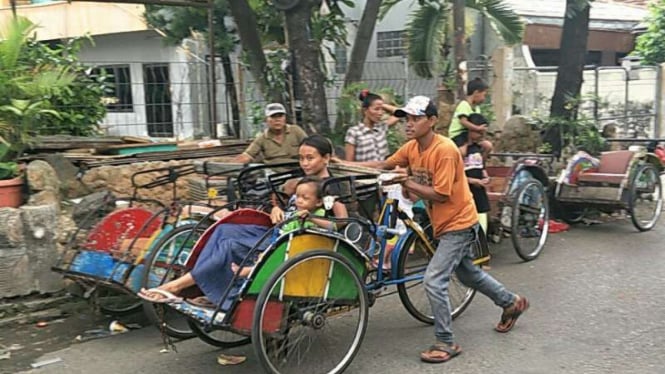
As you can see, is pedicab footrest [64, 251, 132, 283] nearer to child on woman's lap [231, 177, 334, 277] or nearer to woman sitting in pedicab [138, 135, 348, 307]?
woman sitting in pedicab [138, 135, 348, 307]

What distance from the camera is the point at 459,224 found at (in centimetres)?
444

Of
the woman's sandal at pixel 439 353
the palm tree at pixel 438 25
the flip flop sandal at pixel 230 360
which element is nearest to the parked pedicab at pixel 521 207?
the woman's sandal at pixel 439 353

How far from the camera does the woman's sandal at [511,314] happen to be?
4.83m

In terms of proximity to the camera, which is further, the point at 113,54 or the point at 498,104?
the point at 113,54

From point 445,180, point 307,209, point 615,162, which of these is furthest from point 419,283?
point 615,162

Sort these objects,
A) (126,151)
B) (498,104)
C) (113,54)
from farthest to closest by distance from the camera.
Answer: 1. (113,54)
2. (498,104)
3. (126,151)

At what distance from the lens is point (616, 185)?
776 centimetres

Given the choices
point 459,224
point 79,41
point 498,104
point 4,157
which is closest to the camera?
point 459,224

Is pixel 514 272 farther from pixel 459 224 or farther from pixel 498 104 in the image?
pixel 498 104

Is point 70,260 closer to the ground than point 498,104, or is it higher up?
closer to the ground

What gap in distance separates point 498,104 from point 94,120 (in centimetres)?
692

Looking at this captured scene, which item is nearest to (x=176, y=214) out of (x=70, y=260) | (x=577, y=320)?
(x=70, y=260)

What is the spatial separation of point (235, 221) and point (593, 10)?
15.9 metres

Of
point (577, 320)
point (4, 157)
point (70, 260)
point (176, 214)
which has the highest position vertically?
point (4, 157)
